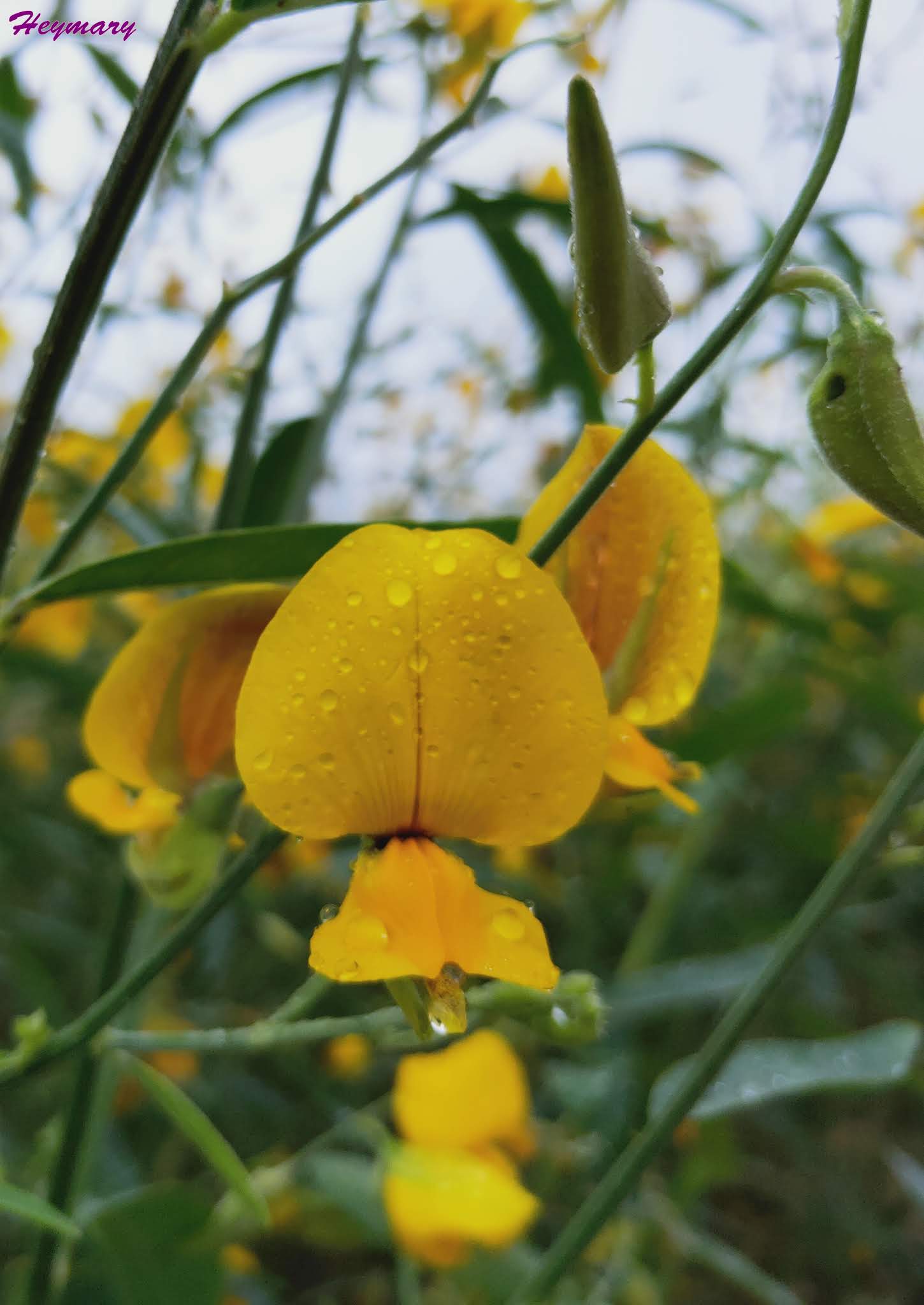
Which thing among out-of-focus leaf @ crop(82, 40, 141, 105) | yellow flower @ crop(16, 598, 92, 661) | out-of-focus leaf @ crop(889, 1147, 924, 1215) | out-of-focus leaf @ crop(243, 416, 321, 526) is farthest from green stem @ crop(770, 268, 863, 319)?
yellow flower @ crop(16, 598, 92, 661)

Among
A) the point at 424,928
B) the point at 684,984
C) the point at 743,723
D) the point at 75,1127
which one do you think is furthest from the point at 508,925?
the point at 684,984

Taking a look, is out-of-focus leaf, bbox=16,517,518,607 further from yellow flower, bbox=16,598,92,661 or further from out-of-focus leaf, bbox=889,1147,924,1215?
yellow flower, bbox=16,598,92,661

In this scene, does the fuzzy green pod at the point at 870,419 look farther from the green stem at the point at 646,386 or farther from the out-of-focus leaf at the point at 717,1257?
the out-of-focus leaf at the point at 717,1257

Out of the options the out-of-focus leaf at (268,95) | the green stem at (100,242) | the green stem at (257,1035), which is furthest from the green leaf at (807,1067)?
the out-of-focus leaf at (268,95)

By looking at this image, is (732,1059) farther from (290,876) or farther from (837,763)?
(837,763)

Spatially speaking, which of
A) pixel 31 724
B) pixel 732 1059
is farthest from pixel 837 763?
pixel 31 724

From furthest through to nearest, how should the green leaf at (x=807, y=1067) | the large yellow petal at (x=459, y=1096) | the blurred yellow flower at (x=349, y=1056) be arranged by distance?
the blurred yellow flower at (x=349, y=1056) < the large yellow petal at (x=459, y=1096) < the green leaf at (x=807, y=1067)
